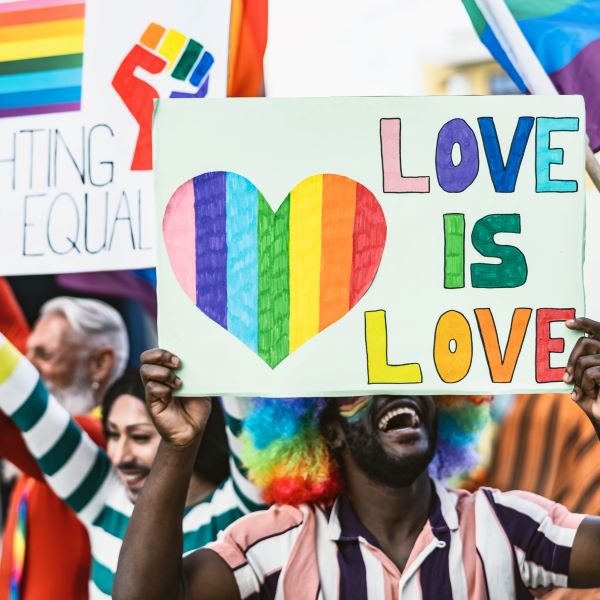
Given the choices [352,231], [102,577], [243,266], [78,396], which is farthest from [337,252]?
[78,396]

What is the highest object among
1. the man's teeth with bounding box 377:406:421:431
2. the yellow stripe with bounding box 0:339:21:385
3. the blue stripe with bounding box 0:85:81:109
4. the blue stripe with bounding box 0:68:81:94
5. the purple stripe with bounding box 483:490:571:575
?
the blue stripe with bounding box 0:68:81:94

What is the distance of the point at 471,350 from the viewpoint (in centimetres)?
181

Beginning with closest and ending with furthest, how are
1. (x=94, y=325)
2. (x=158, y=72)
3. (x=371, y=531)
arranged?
(x=371, y=531)
(x=158, y=72)
(x=94, y=325)

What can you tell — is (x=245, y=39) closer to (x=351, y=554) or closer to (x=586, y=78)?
(x=586, y=78)

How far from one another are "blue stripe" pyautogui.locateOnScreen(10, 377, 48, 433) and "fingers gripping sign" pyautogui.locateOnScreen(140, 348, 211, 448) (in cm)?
91

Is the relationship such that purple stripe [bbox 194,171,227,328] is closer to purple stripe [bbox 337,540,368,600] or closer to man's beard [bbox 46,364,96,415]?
purple stripe [bbox 337,540,368,600]

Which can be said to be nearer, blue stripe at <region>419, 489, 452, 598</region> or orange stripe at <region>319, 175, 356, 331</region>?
orange stripe at <region>319, 175, 356, 331</region>

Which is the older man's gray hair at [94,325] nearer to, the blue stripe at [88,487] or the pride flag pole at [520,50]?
the blue stripe at [88,487]

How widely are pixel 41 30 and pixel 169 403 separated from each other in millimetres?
1287

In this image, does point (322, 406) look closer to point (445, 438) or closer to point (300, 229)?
point (445, 438)

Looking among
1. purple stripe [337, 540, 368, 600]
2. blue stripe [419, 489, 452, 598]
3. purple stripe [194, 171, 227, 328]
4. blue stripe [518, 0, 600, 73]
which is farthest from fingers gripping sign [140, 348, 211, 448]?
blue stripe [518, 0, 600, 73]

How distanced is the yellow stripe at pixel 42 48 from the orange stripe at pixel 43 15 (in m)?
0.05

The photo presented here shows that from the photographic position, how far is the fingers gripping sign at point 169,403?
1.82 meters

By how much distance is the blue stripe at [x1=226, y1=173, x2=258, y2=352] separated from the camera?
1832 millimetres
